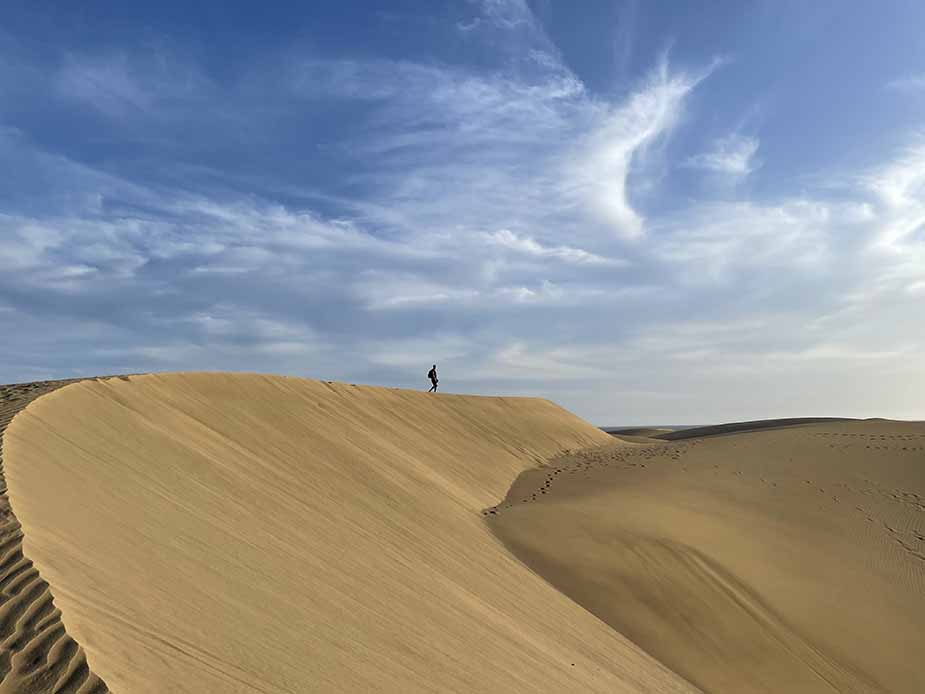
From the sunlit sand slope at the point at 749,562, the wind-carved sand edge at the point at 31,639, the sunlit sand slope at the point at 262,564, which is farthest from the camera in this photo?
the sunlit sand slope at the point at 749,562

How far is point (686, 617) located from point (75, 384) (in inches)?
340

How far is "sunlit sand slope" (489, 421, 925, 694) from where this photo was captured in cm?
847

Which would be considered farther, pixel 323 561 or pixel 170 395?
pixel 170 395

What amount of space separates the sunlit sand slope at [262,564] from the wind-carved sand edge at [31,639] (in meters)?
0.08

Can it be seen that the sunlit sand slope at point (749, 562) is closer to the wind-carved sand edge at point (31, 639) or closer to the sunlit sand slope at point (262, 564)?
the sunlit sand slope at point (262, 564)

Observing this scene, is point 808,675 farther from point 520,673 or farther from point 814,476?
point 814,476

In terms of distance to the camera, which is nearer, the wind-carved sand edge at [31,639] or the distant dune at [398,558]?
the wind-carved sand edge at [31,639]

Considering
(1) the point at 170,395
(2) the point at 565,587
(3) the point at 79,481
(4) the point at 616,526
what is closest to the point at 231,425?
(1) the point at 170,395

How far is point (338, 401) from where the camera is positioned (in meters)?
15.9

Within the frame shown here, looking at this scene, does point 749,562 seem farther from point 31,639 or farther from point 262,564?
point 31,639

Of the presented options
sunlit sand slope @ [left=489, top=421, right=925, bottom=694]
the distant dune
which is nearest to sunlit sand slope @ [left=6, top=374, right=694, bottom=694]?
the distant dune

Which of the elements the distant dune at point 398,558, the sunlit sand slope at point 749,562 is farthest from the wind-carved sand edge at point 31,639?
the sunlit sand slope at point 749,562

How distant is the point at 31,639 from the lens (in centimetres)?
331

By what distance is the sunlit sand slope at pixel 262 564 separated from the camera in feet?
12.7
